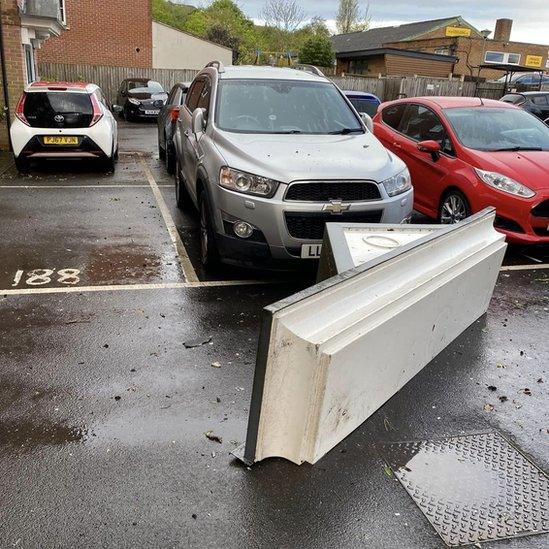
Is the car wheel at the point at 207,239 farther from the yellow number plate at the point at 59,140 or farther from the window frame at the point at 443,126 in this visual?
the yellow number plate at the point at 59,140

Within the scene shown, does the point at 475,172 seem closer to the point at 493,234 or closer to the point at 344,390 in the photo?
the point at 493,234

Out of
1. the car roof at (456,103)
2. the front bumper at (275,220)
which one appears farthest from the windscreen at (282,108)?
the car roof at (456,103)

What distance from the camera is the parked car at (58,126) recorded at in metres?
9.83

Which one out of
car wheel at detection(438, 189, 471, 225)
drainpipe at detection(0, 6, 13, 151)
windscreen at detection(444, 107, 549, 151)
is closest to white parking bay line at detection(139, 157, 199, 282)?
car wheel at detection(438, 189, 471, 225)

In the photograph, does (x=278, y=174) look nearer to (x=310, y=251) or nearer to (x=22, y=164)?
(x=310, y=251)

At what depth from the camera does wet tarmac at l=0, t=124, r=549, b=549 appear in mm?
2523

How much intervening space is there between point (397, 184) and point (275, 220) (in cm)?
139

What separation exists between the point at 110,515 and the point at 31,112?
9158 millimetres

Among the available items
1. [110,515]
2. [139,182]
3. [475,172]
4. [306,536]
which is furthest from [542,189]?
[139,182]

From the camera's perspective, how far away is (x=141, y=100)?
69.2 feet

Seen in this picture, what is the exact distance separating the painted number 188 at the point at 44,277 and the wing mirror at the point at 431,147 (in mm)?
4670

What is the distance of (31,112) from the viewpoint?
988 centimetres

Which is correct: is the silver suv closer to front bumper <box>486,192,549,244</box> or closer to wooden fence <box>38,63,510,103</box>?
front bumper <box>486,192,549,244</box>

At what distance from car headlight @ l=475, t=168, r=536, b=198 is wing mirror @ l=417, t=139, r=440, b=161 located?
0.81m
